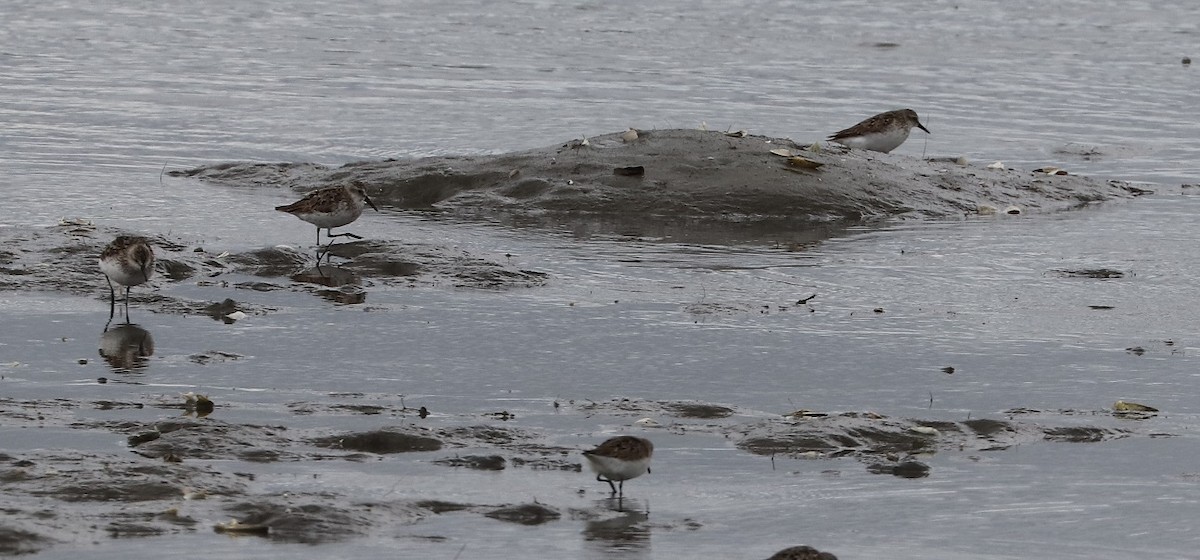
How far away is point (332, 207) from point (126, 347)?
3696 mm

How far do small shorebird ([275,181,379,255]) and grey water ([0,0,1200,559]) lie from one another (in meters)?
0.48

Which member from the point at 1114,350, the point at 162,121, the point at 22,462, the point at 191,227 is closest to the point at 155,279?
the point at 191,227

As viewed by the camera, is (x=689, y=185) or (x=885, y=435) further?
(x=689, y=185)

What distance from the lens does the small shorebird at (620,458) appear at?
8484 mm

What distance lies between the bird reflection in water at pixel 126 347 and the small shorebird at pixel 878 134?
965 centimetres

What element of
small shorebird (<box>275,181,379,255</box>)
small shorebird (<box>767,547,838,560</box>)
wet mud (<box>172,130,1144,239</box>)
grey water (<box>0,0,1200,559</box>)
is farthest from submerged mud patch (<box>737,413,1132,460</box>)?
wet mud (<box>172,130,1144,239</box>)

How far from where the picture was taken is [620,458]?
334 inches

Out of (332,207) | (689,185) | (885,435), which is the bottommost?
(885,435)

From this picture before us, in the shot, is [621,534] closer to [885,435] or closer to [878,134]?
[885,435]

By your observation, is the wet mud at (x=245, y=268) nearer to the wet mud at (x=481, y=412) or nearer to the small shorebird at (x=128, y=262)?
the wet mud at (x=481, y=412)

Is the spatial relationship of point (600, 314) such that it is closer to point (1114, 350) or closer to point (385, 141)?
point (1114, 350)

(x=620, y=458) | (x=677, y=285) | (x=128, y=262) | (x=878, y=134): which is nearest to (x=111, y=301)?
(x=128, y=262)

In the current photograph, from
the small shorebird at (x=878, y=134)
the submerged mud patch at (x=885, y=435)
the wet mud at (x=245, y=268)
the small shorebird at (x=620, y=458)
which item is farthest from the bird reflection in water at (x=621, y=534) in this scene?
the small shorebird at (x=878, y=134)

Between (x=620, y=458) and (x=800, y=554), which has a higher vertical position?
(x=620, y=458)
